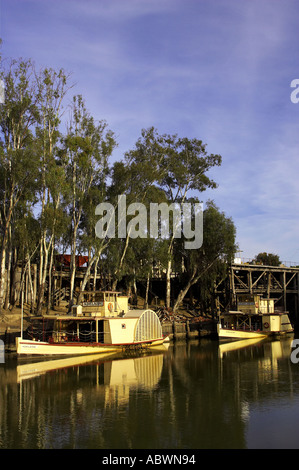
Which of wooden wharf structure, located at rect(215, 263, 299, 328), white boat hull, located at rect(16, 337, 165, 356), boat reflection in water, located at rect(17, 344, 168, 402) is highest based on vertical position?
wooden wharf structure, located at rect(215, 263, 299, 328)

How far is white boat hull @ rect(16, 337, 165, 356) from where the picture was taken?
2872 centimetres

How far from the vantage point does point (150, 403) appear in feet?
65.1

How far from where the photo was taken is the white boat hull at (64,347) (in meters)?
28.7

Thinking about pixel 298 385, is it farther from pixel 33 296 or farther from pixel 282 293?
pixel 282 293

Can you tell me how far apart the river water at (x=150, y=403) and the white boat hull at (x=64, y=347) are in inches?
33.0

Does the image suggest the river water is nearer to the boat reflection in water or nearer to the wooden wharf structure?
the boat reflection in water

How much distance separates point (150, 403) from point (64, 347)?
13168 mm

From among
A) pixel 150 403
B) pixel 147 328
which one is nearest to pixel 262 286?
pixel 147 328

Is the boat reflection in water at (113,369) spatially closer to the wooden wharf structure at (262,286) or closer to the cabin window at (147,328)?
the cabin window at (147,328)

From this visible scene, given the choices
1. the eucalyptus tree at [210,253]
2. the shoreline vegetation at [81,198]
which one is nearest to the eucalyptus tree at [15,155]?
the shoreline vegetation at [81,198]

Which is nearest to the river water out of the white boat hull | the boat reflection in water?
the boat reflection in water

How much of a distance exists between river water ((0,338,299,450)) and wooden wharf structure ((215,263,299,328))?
23.7m

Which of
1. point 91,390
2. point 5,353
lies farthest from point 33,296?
point 91,390

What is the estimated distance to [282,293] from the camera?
62188mm
